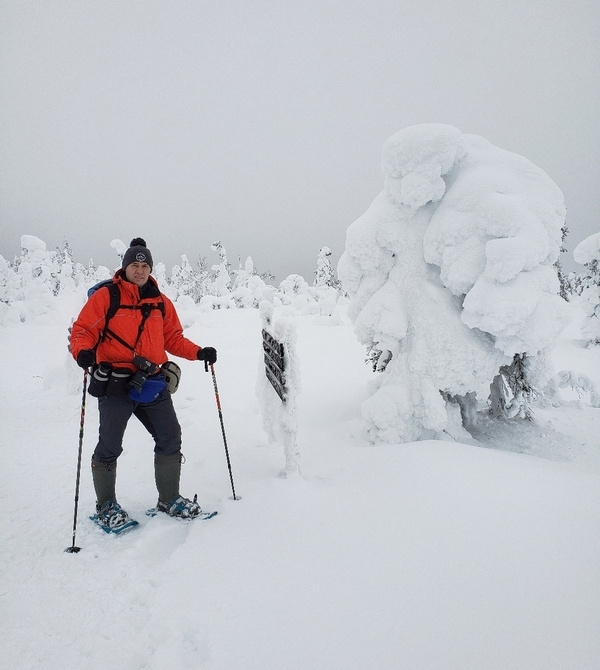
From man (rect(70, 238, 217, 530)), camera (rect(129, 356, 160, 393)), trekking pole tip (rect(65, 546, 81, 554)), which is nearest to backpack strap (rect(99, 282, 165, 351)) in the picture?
man (rect(70, 238, 217, 530))

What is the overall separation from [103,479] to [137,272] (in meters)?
2.23

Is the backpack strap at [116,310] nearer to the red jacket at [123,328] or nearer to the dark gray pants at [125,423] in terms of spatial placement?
the red jacket at [123,328]

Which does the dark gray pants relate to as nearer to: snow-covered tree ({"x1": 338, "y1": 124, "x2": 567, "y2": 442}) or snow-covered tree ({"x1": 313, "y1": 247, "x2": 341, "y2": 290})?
snow-covered tree ({"x1": 338, "y1": 124, "x2": 567, "y2": 442})

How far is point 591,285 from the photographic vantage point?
70.3ft

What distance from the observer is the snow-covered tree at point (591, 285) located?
808 inches

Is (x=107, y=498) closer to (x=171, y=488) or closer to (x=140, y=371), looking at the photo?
(x=171, y=488)

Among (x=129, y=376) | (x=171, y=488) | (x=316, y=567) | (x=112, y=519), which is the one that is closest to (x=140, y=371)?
(x=129, y=376)

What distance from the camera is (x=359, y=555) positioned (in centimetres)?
295

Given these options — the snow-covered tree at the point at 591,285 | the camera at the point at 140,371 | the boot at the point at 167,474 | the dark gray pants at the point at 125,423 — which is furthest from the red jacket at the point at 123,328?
the snow-covered tree at the point at 591,285

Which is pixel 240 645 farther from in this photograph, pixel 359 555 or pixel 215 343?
pixel 215 343

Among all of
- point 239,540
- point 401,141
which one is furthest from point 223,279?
point 239,540

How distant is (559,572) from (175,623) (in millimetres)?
2771

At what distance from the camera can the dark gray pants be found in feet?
11.9

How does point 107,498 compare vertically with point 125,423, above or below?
below
